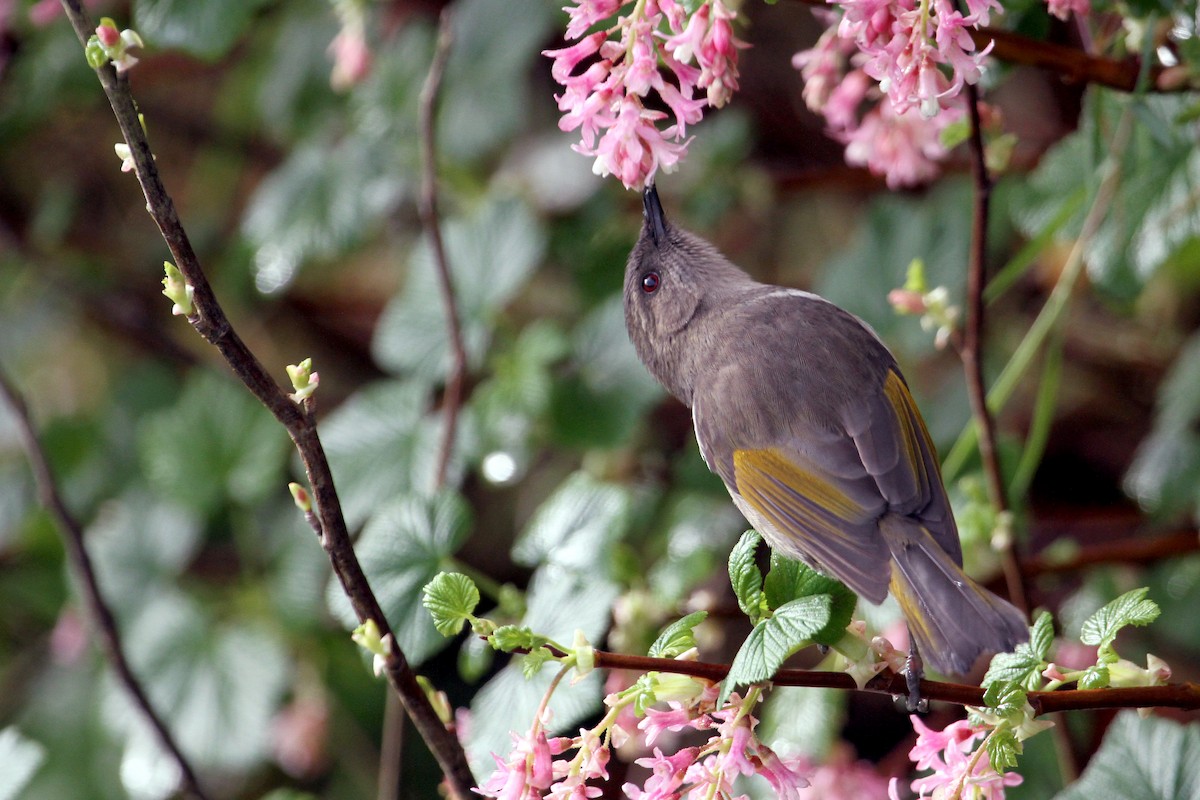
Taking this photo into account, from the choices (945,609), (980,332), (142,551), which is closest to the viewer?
(945,609)

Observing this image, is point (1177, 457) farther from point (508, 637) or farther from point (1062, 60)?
point (508, 637)

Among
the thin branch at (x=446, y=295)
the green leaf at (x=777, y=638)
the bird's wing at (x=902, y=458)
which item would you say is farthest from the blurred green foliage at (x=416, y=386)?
the green leaf at (x=777, y=638)

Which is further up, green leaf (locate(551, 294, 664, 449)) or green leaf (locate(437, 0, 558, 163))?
green leaf (locate(437, 0, 558, 163))

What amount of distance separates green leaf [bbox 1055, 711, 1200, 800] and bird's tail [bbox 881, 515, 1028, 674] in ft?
0.87

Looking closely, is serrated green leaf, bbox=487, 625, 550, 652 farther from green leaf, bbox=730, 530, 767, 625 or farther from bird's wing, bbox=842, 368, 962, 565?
bird's wing, bbox=842, 368, 962, 565

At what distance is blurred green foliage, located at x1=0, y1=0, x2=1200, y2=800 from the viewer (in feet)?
6.30

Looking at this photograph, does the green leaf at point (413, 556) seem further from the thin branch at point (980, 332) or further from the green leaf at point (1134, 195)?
the green leaf at point (1134, 195)

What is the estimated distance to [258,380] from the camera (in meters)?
1.04

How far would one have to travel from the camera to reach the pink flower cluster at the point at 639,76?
4.09 ft

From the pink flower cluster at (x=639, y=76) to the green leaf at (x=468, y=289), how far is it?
42.7 inches

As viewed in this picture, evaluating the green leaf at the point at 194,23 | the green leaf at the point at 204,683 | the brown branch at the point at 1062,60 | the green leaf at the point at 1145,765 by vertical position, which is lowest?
the green leaf at the point at 204,683

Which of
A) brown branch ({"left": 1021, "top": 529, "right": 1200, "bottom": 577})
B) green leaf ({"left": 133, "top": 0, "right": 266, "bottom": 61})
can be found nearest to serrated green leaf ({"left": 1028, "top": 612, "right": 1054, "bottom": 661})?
brown branch ({"left": 1021, "top": 529, "right": 1200, "bottom": 577})

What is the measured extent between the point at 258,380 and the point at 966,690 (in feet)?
2.40

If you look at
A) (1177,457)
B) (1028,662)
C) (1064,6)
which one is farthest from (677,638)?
(1177,457)
